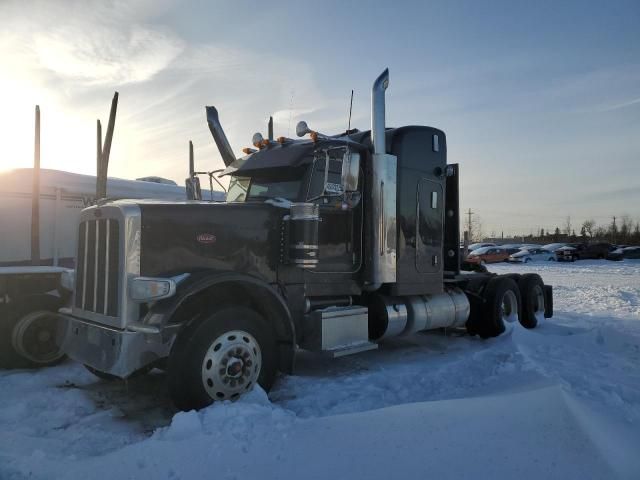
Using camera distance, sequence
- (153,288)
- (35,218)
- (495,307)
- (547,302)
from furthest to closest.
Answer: (35,218) < (547,302) < (495,307) < (153,288)

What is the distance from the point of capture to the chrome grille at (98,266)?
4.68 metres

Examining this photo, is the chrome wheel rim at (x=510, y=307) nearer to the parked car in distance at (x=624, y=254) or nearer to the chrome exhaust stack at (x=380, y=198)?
the chrome exhaust stack at (x=380, y=198)

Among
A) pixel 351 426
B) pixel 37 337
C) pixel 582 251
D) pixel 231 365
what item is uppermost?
pixel 582 251

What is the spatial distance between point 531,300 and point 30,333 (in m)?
8.27

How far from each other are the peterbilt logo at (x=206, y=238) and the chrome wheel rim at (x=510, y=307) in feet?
19.5

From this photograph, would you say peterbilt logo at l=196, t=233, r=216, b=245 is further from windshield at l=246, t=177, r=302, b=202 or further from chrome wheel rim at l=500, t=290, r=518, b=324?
chrome wheel rim at l=500, t=290, r=518, b=324

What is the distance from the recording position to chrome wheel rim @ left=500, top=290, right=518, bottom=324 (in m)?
8.91

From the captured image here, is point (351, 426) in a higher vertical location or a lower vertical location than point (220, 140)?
lower

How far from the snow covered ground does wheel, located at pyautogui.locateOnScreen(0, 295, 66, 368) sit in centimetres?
23

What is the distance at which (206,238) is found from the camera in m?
4.90

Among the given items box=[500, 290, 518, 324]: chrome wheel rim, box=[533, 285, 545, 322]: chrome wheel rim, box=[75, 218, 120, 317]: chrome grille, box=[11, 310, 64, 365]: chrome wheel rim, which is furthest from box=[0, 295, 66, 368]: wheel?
box=[533, 285, 545, 322]: chrome wheel rim

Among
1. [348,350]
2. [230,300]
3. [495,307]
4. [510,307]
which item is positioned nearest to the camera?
[230,300]

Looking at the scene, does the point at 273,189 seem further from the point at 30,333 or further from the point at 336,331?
the point at 30,333

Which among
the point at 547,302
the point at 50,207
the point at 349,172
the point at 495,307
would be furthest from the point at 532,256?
the point at 349,172
